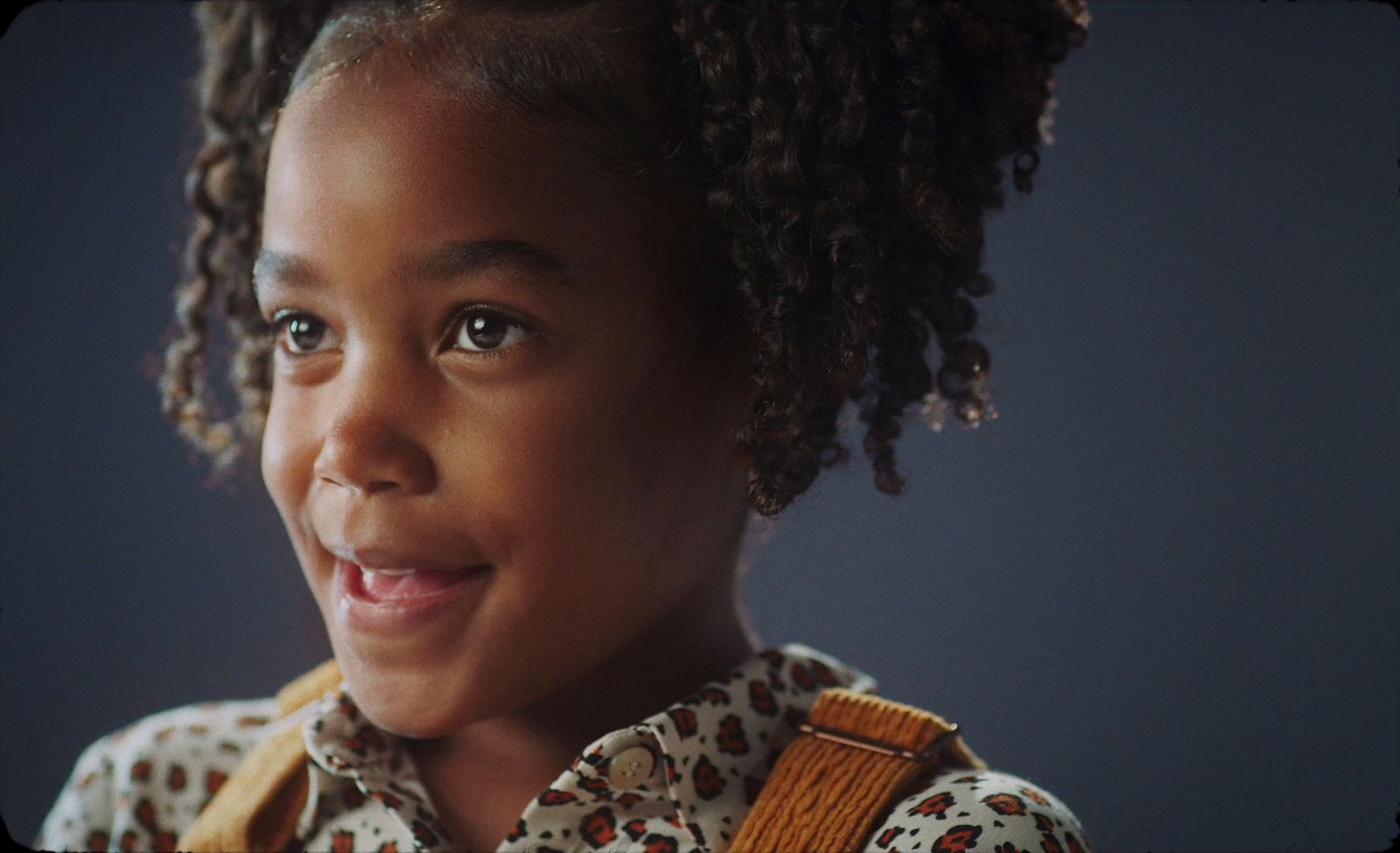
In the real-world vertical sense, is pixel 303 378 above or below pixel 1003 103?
below

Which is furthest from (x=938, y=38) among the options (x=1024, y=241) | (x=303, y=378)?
(x=303, y=378)

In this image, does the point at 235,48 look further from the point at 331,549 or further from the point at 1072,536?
the point at 1072,536

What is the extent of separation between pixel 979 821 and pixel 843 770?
11cm

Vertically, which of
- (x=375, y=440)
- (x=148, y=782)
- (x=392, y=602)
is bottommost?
(x=148, y=782)

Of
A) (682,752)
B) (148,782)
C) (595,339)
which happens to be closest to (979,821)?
(682,752)

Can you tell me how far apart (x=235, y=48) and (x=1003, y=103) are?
0.72 meters

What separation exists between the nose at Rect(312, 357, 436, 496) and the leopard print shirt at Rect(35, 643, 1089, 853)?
0.76 feet

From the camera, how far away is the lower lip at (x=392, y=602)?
1.01 m

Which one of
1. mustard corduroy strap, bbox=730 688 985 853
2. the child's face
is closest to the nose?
the child's face

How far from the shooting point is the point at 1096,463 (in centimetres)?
135

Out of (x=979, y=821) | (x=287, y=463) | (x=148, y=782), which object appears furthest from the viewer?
(x=148, y=782)

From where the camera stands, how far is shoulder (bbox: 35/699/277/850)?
1252 mm

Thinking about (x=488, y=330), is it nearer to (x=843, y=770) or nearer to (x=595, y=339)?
(x=595, y=339)

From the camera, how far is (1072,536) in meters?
1.36
